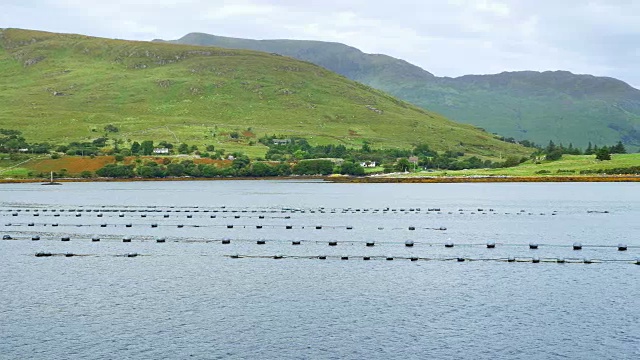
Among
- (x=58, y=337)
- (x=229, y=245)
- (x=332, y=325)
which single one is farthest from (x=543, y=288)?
(x=229, y=245)

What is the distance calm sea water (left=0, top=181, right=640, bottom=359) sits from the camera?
1831 inches

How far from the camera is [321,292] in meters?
62.4

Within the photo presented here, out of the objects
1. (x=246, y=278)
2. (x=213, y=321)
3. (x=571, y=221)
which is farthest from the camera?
(x=571, y=221)

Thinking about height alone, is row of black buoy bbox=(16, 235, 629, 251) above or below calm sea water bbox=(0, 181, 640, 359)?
above

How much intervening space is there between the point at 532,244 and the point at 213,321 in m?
46.7

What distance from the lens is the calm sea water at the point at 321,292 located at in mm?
46500

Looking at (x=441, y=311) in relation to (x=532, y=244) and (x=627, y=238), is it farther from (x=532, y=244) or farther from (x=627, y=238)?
(x=627, y=238)

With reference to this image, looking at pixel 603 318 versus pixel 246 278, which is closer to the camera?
pixel 603 318

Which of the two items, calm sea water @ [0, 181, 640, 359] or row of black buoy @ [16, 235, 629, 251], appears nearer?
calm sea water @ [0, 181, 640, 359]

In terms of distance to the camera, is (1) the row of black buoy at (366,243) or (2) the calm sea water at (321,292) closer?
(2) the calm sea water at (321,292)

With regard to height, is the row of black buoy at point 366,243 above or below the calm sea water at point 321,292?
above

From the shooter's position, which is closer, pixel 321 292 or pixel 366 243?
pixel 321 292

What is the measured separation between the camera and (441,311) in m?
55.0

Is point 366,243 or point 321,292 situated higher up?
point 366,243
